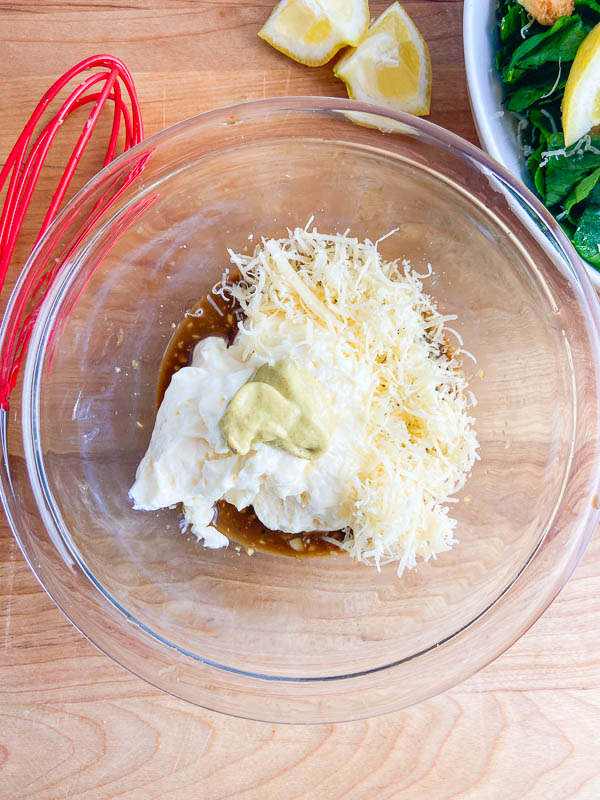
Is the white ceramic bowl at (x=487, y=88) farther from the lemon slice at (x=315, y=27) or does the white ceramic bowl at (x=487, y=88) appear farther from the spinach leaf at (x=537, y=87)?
the lemon slice at (x=315, y=27)

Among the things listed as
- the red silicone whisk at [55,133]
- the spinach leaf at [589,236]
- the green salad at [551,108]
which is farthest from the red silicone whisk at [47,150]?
the spinach leaf at [589,236]

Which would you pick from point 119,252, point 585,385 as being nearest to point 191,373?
point 119,252

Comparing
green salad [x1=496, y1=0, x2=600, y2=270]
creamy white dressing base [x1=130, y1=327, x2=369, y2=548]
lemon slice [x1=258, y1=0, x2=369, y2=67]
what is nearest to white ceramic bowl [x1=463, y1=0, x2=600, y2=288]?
green salad [x1=496, y1=0, x2=600, y2=270]

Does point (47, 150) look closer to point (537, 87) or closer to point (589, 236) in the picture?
point (537, 87)

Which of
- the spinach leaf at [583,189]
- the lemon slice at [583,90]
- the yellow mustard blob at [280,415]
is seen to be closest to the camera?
the yellow mustard blob at [280,415]

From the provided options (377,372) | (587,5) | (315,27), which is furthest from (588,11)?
(377,372)

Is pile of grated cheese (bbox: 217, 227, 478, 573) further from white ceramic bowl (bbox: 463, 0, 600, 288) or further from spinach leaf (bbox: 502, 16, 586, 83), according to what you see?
spinach leaf (bbox: 502, 16, 586, 83)

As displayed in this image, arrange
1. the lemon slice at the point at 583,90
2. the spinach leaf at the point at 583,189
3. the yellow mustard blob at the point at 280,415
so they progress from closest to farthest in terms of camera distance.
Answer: the yellow mustard blob at the point at 280,415
the lemon slice at the point at 583,90
the spinach leaf at the point at 583,189
